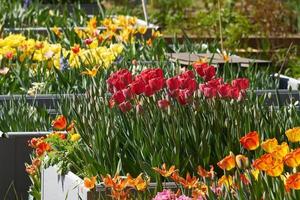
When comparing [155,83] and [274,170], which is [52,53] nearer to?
[155,83]

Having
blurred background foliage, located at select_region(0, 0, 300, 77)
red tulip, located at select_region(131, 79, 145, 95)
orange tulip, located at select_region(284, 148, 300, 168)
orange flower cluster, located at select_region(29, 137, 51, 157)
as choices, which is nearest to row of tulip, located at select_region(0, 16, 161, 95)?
blurred background foliage, located at select_region(0, 0, 300, 77)

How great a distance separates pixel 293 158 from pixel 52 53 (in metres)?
5.07

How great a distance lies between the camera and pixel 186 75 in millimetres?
5703

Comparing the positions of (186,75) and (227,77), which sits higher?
(186,75)

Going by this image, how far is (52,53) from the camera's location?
9.00 m

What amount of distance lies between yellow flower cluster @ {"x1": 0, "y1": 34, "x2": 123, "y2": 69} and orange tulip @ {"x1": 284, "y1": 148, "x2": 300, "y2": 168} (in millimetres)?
4495

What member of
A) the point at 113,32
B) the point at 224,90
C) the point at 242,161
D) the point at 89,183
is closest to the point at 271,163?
the point at 242,161

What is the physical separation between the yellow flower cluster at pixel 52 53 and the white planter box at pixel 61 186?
293cm

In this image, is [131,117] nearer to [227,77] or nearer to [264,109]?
[264,109]

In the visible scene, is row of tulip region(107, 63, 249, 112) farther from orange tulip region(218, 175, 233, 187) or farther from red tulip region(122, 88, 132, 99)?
orange tulip region(218, 175, 233, 187)

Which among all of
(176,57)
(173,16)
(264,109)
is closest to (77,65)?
(176,57)

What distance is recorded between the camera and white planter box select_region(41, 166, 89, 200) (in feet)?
16.4

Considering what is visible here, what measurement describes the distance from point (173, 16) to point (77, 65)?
8.35 m

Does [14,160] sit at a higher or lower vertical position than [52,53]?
lower
